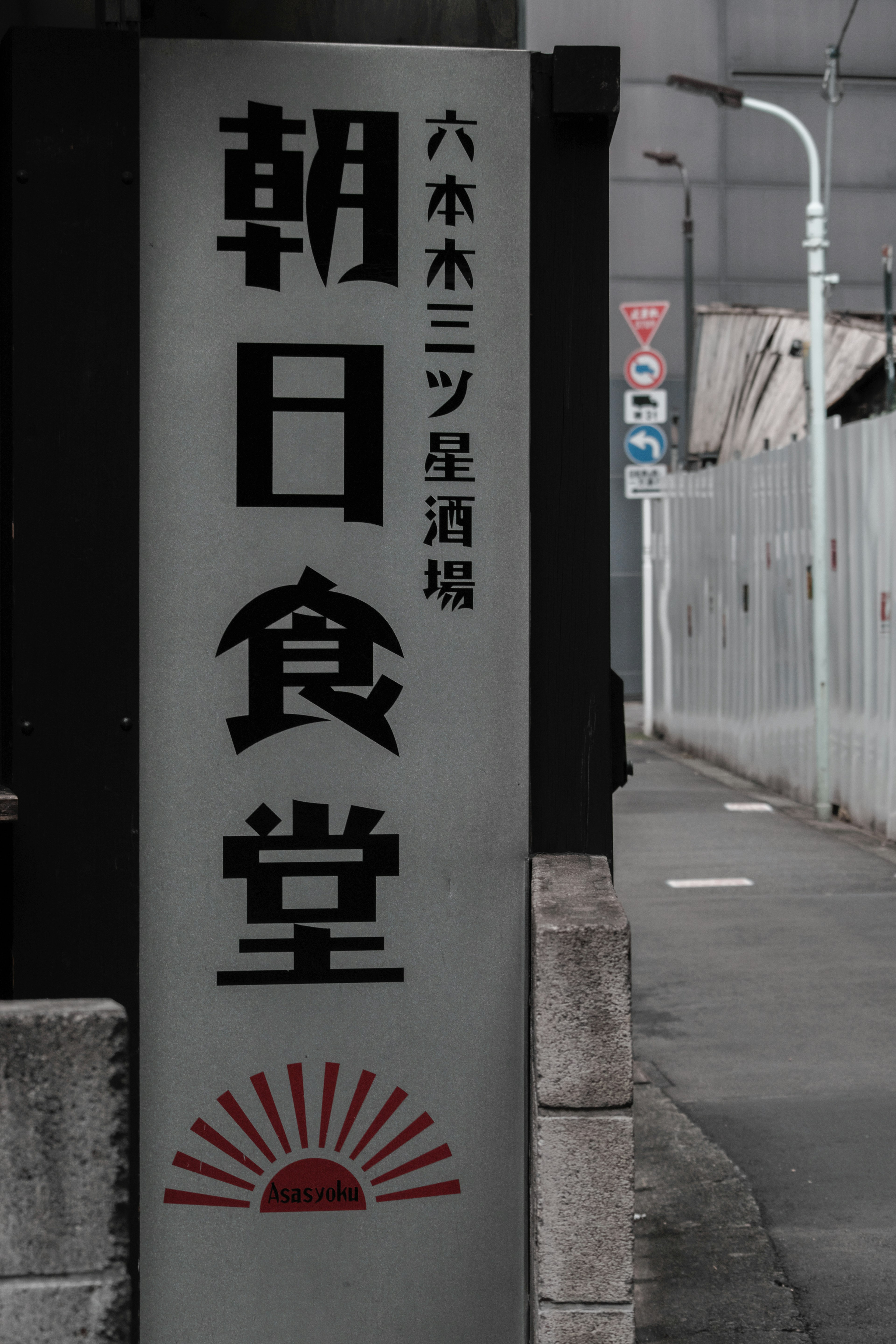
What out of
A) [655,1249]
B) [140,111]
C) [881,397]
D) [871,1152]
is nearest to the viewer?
[140,111]

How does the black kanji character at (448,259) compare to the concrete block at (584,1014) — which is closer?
the concrete block at (584,1014)

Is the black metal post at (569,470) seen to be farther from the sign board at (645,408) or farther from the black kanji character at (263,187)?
the sign board at (645,408)

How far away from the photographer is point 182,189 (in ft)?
11.8

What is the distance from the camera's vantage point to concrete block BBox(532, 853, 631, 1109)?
335 cm

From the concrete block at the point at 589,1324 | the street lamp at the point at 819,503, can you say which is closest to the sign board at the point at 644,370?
the street lamp at the point at 819,503

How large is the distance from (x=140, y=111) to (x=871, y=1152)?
4278 mm

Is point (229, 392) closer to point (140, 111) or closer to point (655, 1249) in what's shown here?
point (140, 111)

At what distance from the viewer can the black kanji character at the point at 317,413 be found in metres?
3.64

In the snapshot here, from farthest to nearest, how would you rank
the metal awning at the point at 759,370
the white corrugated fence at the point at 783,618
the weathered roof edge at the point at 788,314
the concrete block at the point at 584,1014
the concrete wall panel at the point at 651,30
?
the concrete wall panel at the point at 651,30 < the weathered roof edge at the point at 788,314 < the metal awning at the point at 759,370 < the white corrugated fence at the point at 783,618 < the concrete block at the point at 584,1014

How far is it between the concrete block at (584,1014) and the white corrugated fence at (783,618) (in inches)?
386

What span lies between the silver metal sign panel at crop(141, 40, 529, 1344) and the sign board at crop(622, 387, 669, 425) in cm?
1930

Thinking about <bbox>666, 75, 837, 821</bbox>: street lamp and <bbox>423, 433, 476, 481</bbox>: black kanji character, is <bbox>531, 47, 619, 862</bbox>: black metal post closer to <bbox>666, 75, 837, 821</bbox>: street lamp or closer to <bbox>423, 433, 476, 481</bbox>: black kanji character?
<bbox>423, 433, 476, 481</bbox>: black kanji character

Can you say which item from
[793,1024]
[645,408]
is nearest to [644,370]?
[645,408]

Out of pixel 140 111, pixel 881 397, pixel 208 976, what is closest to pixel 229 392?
pixel 140 111
